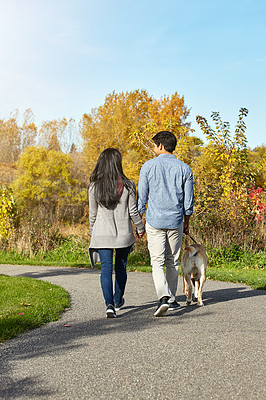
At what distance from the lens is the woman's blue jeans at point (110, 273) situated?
17.5 ft

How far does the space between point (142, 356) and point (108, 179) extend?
7.73 ft

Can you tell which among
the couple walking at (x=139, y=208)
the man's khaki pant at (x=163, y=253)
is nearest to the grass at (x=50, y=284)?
the couple walking at (x=139, y=208)

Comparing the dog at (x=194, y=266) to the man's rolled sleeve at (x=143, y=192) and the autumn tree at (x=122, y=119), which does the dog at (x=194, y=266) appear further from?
the autumn tree at (x=122, y=119)

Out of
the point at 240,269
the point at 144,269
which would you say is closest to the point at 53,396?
the point at 144,269

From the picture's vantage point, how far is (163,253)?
546 cm

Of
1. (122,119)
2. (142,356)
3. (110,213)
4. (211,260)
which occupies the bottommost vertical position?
(211,260)

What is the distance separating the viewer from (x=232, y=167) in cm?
1232

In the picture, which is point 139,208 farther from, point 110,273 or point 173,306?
point 173,306

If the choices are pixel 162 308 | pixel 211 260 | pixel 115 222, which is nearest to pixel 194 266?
pixel 162 308

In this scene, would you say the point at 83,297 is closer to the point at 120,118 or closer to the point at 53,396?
the point at 53,396

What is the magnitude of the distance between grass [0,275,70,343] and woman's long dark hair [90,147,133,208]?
1.56 m

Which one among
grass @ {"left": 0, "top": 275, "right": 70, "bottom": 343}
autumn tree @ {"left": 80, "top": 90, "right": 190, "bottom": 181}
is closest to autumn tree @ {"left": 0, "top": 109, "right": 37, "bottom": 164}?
autumn tree @ {"left": 80, "top": 90, "right": 190, "bottom": 181}

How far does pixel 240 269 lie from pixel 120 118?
23.0 metres

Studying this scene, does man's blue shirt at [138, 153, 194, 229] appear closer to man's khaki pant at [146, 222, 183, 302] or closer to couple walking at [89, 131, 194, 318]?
couple walking at [89, 131, 194, 318]
